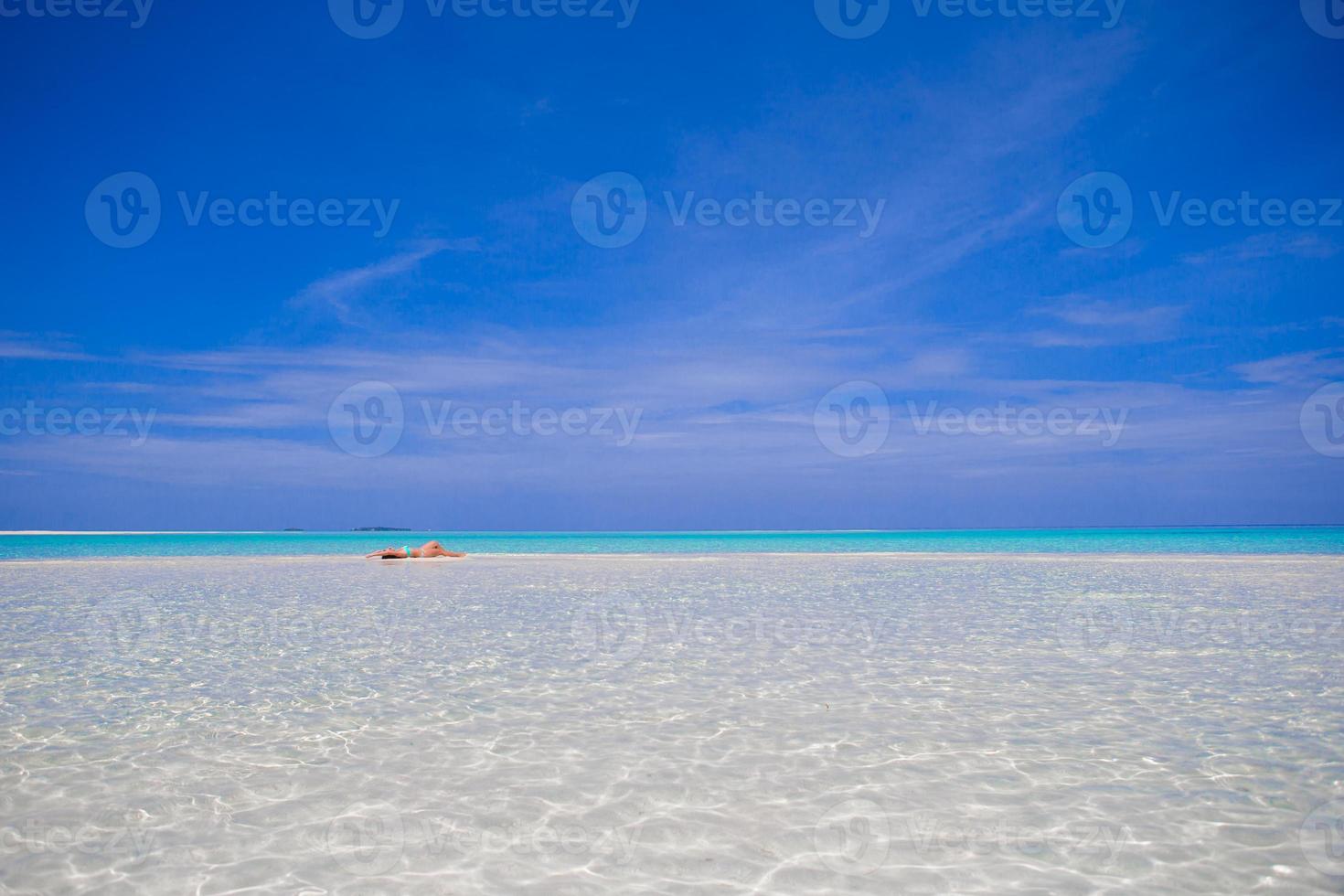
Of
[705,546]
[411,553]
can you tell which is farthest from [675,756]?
[705,546]

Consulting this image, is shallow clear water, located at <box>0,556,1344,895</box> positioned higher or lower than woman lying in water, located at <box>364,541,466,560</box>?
lower

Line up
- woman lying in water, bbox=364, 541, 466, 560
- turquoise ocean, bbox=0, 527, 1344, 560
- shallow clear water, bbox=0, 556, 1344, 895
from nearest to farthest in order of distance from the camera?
shallow clear water, bbox=0, 556, 1344, 895 → woman lying in water, bbox=364, 541, 466, 560 → turquoise ocean, bbox=0, 527, 1344, 560

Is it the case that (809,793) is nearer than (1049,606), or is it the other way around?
(809,793)

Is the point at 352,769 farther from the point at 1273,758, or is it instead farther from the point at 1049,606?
the point at 1049,606

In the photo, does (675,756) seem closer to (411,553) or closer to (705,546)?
(411,553)

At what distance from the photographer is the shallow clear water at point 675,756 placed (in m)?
3.93

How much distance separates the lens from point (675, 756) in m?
5.62

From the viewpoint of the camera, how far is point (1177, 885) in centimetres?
371

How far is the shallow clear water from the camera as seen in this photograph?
3926 mm

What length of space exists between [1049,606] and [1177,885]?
11.9m

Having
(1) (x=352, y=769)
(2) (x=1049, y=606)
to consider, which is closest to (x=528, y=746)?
(1) (x=352, y=769)

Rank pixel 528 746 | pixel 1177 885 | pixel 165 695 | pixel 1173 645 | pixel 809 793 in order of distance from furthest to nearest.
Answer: pixel 1173 645, pixel 165 695, pixel 528 746, pixel 809 793, pixel 1177 885

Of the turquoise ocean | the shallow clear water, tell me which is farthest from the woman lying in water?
the shallow clear water

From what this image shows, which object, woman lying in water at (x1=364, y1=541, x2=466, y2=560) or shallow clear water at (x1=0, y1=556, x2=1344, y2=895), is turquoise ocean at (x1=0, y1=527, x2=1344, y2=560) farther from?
shallow clear water at (x1=0, y1=556, x2=1344, y2=895)
